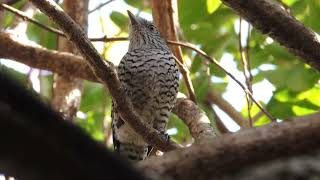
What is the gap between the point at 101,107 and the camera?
15.0 ft

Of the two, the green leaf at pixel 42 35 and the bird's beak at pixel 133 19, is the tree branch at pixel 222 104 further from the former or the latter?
the green leaf at pixel 42 35

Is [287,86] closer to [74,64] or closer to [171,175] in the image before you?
[74,64]

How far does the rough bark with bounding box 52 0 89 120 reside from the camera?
3646 mm

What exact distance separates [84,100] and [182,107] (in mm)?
1038

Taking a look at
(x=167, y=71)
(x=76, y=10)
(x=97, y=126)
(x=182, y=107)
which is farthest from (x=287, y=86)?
(x=97, y=126)

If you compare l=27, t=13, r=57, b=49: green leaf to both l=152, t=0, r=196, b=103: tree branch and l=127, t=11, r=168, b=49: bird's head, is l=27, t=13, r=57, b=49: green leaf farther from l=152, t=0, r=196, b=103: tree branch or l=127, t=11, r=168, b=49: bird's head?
l=152, t=0, r=196, b=103: tree branch

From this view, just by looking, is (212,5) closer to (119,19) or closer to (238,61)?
(238,61)

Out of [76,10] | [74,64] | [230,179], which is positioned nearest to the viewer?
[230,179]

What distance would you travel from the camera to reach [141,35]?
4.71m

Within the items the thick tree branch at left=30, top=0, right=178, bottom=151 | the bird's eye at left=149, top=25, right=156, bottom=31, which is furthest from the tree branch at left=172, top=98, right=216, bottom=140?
the bird's eye at left=149, top=25, right=156, bottom=31

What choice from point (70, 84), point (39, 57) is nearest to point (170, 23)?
point (70, 84)

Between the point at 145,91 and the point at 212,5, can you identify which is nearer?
the point at 212,5

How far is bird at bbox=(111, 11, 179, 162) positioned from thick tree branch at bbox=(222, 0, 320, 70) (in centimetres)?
153

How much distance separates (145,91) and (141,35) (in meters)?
0.68
